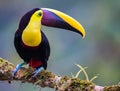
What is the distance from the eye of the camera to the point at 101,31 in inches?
284

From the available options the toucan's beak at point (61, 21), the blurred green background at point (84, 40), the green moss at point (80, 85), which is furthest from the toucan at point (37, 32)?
the blurred green background at point (84, 40)

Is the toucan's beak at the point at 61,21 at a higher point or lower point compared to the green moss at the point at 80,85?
higher

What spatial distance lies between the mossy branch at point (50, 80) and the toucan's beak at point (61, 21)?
0.35 metres

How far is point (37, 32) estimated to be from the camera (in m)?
2.81

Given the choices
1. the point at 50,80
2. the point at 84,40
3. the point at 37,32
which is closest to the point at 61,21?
the point at 37,32

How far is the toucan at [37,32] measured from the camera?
9.25 ft

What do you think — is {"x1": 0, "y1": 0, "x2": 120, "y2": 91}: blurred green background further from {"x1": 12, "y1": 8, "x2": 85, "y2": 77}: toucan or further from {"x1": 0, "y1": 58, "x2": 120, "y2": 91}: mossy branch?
{"x1": 0, "y1": 58, "x2": 120, "y2": 91}: mossy branch

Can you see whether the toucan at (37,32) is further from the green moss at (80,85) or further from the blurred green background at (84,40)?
the blurred green background at (84,40)

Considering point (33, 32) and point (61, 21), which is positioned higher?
point (61, 21)

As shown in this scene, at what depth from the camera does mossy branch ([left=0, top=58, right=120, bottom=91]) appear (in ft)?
7.94

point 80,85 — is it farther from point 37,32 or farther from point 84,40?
point 84,40

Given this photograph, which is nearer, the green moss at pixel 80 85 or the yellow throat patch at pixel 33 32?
the green moss at pixel 80 85

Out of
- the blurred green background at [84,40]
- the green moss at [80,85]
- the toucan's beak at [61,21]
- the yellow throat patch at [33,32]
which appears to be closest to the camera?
the green moss at [80,85]

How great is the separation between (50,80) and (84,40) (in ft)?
15.3
